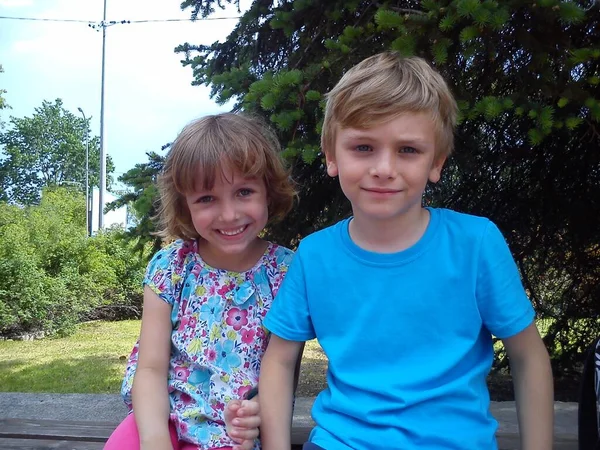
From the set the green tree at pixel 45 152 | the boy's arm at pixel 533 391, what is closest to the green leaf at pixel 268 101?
the boy's arm at pixel 533 391

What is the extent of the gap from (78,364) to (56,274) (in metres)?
3.84

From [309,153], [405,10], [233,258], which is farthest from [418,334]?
[405,10]

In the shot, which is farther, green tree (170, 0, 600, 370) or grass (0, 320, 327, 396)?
grass (0, 320, 327, 396)

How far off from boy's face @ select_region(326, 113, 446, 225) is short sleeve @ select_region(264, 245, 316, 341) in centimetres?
28

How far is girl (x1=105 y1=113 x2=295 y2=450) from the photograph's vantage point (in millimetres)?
1917

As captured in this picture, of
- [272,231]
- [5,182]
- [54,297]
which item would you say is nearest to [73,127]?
[5,182]

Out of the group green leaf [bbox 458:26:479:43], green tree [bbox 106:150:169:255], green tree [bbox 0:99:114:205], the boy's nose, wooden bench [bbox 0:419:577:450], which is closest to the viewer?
the boy's nose

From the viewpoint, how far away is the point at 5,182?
49125mm

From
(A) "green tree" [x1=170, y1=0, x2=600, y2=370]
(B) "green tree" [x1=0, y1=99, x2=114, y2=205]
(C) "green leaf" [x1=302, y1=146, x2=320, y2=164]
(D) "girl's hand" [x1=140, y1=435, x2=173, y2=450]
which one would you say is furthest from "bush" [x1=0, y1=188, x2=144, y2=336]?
(B) "green tree" [x1=0, y1=99, x2=114, y2=205]

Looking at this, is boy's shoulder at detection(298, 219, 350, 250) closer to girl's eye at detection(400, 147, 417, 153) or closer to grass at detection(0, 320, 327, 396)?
girl's eye at detection(400, 147, 417, 153)

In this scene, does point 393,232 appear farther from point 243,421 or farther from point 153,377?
point 153,377

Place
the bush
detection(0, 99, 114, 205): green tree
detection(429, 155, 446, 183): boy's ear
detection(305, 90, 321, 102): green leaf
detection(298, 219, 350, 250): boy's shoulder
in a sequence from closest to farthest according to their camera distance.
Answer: detection(429, 155, 446, 183): boy's ear, detection(298, 219, 350, 250): boy's shoulder, detection(305, 90, 321, 102): green leaf, the bush, detection(0, 99, 114, 205): green tree

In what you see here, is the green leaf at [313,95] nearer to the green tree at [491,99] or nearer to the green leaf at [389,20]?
the green tree at [491,99]

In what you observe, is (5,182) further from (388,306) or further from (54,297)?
(388,306)
